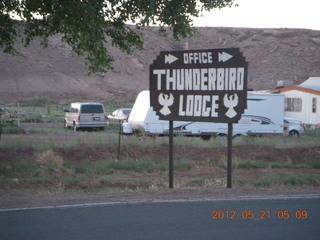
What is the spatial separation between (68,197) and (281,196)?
4.24m

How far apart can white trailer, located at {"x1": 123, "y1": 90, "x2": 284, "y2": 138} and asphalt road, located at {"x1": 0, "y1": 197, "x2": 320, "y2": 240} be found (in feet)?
57.6

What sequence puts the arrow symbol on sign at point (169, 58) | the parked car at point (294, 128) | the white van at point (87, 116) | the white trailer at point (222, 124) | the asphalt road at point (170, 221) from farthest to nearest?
the white van at point (87, 116) → the parked car at point (294, 128) → the white trailer at point (222, 124) → the arrow symbol on sign at point (169, 58) → the asphalt road at point (170, 221)

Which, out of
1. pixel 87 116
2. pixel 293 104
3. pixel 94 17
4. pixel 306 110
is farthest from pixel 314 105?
pixel 94 17

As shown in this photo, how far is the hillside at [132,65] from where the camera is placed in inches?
2606

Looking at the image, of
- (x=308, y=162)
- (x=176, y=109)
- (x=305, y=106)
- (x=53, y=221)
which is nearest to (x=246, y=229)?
(x=53, y=221)

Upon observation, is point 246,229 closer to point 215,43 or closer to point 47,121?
point 47,121

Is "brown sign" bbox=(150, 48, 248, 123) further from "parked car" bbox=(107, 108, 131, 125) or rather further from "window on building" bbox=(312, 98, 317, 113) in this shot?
"window on building" bbox=(312, 98, 317, 113)

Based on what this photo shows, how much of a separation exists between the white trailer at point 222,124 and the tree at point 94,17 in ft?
34.8

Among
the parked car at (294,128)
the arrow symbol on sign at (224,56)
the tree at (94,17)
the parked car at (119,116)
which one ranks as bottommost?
the parked car at (294,128)

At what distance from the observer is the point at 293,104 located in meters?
36.5

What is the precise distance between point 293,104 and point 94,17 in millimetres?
25504

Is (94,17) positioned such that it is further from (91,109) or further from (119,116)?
(119,116)
